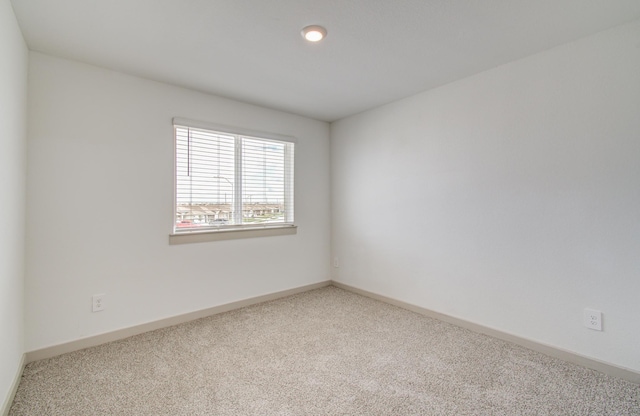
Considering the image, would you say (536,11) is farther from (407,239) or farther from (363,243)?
(363,243)

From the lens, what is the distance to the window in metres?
2.94

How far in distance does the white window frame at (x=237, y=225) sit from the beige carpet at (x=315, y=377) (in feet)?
2.82

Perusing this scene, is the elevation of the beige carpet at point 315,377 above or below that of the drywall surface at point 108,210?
below

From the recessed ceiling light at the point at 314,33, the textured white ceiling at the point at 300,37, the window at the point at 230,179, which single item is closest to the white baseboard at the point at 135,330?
the window at the point at 230,179

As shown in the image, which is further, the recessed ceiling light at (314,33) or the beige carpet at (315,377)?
the recessed ceiling light at (314,33)

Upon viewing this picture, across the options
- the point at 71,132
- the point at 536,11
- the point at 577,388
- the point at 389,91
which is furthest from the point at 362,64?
the point at 577,388

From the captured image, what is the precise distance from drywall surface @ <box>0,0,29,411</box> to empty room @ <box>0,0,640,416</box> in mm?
28

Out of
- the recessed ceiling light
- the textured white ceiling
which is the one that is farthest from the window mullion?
the recessed ceiling light

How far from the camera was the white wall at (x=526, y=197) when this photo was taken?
6.46 ft

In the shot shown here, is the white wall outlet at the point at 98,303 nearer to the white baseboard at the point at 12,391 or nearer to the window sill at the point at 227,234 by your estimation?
the white baseboard at the point at 12,391

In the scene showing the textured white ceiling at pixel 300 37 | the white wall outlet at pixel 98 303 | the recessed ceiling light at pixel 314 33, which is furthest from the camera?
the white wall outlet at pixel 98 303

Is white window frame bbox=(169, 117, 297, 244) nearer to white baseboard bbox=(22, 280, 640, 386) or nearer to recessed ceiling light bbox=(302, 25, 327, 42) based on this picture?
white baseboard bbox=(22, 280, 640, 386)

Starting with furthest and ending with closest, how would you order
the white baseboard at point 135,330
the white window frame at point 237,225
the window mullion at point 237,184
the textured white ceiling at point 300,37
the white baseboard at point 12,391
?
the window mullion at point 237,184
the white window frame at point 237,225
the white baseboard at point 135,330
the textured white ceiling at point 300,37
the white baseboard at point 12,391

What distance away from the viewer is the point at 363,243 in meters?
3.74
